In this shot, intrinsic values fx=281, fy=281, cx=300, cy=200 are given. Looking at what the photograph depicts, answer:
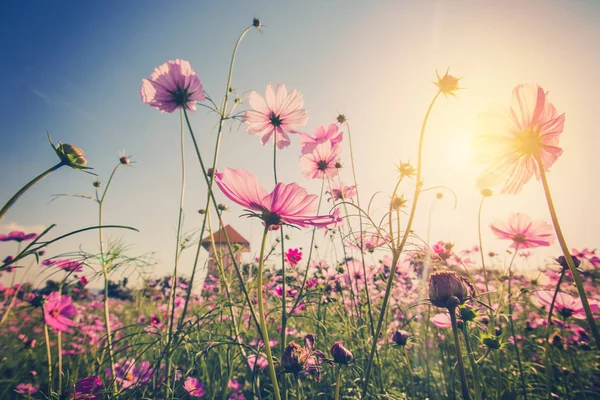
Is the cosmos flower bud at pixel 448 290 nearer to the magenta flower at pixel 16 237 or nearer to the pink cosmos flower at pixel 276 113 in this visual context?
the pink cosmos flower at pixel 276 113

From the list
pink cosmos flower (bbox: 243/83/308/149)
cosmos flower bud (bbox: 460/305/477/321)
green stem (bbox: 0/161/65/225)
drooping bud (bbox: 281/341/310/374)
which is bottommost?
drooping bud (bbox: 281/341/310/374)

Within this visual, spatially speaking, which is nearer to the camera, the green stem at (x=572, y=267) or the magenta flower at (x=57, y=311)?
the green stem at (x=572, y=267)

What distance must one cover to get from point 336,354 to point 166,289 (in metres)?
2.75

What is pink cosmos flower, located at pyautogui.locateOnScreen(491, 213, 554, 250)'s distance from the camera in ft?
3.95

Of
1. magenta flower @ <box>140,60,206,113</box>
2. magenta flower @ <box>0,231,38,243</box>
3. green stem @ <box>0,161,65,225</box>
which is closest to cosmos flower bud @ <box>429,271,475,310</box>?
green stem @ <box>0,161,65,225</box>

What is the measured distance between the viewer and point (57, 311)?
131 cm

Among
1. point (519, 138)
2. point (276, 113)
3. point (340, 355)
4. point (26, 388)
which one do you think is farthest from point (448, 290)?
point (26, 388)

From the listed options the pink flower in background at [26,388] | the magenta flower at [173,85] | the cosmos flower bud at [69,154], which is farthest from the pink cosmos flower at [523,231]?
the pink flower in background at [26,388]

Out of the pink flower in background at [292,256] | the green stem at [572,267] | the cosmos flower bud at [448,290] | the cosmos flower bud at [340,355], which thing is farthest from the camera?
the pink flower in background at [292,256]

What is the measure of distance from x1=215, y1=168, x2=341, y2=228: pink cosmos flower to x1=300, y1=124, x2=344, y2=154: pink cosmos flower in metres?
0.81

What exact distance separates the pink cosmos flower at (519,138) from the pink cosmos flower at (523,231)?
657 mm

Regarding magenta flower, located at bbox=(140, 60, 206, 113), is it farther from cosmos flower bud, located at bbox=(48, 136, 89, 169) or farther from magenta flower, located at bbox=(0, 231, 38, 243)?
magenta flower, located at bbox=(0, 231, 38, 243)

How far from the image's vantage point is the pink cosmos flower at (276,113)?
1146 mm

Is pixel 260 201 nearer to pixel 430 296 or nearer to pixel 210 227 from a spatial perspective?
pixel 430 296
